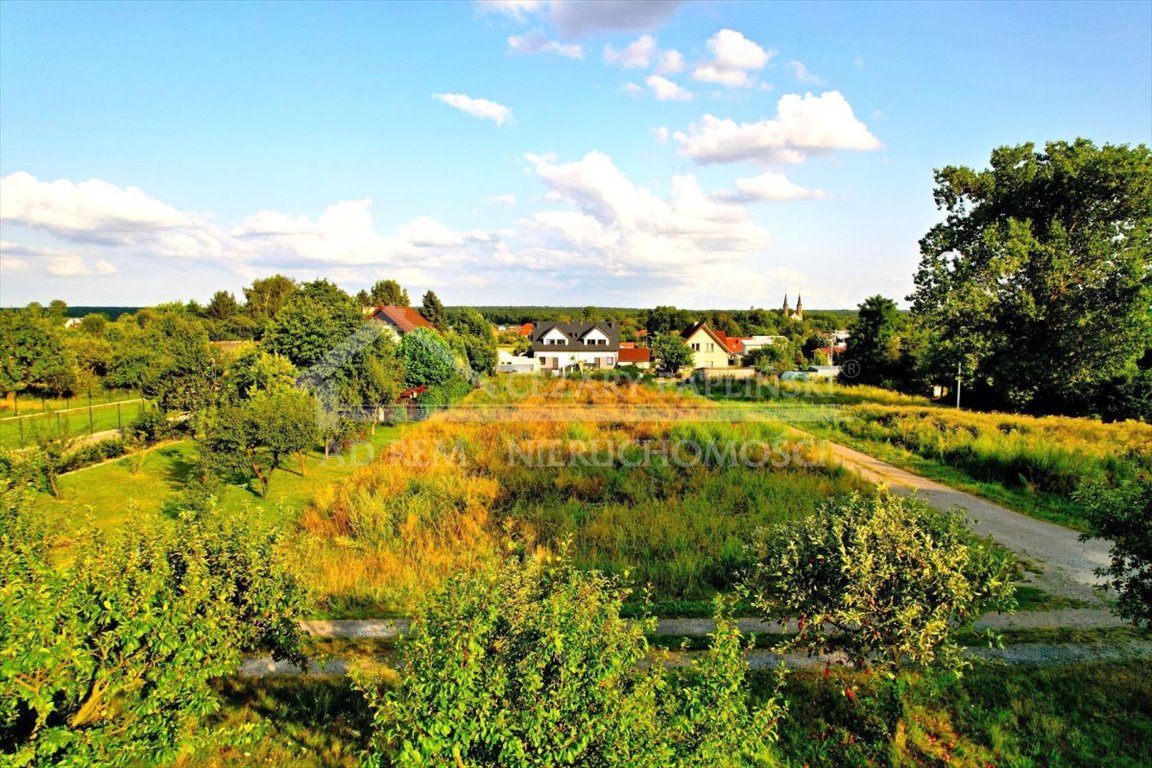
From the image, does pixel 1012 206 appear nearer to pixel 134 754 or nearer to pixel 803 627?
pixel 803 627

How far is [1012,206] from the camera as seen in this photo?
77.5 feet

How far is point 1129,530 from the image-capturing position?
19.6ft

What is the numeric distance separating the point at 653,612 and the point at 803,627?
11.0 feet

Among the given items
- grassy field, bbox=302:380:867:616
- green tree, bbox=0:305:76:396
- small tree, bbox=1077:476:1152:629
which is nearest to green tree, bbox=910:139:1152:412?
grassy field, bbox=302:380:867:616

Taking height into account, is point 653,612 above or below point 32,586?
below

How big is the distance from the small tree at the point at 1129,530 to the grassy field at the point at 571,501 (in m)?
3.86

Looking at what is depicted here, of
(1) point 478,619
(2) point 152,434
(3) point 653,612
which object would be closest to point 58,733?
(1) point 478,619

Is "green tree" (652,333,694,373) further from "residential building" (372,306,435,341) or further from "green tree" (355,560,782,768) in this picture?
"green tree" (355,560,782,768)

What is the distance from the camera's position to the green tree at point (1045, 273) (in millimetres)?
20672

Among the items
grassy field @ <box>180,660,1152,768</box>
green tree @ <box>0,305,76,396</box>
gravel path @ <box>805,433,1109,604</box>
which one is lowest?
grassy field @ <box>180,660,1152,768</box>

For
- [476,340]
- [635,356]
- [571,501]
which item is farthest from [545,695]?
[635,356]

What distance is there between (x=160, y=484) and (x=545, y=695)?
636 inches

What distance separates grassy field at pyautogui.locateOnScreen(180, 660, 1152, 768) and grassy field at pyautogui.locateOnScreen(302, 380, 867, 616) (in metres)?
1.73

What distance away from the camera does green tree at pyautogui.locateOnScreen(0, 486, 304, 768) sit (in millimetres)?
3516
